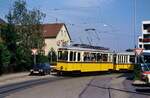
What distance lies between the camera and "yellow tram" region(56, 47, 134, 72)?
4300 cm

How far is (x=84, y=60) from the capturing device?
44906 millimetres

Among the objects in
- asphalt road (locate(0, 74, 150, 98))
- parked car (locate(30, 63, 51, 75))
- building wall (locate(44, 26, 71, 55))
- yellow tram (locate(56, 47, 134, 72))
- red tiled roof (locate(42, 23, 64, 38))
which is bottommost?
asphalt road (locate(0, 74, 150, 98))

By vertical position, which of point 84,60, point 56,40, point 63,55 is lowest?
point 84,60

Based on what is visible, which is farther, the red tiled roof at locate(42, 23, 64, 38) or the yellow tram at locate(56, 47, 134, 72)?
the red tiled roof at locate(42, 23, 64, 38)

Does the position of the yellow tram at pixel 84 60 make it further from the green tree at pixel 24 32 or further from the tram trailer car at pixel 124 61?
the green tree at pixel 24 32

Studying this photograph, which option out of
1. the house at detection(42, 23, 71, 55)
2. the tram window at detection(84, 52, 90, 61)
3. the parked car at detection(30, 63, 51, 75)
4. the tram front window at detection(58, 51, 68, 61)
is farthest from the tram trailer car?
the house at detection(42, 23, 71, 55)

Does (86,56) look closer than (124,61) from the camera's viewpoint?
Yes

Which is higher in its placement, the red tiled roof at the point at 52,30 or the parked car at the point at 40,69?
the red tiled roof at the point at 52,30

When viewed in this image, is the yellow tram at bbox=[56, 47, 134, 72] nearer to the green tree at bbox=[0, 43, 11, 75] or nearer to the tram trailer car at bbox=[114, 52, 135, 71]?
the tram trailer car at bbox=[114, 52, 135, 71]

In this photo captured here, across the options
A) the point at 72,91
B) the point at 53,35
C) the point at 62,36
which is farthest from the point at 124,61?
the point at 62,36

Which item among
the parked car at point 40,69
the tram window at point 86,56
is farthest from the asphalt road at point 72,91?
the parked car at point 40,69

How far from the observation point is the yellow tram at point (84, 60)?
43.0 m

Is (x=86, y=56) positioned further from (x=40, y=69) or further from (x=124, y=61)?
(x=124, y=61)

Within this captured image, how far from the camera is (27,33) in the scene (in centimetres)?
5994
